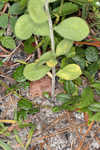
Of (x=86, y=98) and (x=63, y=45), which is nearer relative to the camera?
(x=63, y=45)

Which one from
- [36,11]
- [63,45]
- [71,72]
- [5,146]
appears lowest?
[5,146]

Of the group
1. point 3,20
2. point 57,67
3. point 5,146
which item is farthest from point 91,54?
point 5,146

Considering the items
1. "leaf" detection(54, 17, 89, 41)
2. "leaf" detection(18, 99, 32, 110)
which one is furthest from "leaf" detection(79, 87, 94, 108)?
"leaf" detection(54, 17, 89, 41)

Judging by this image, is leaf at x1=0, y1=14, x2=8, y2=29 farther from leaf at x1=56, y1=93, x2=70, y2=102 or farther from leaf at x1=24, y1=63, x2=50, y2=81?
leaf at x1=56, y1=93, x2=70, y2=102

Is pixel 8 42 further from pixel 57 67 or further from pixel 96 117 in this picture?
pixel 96 117

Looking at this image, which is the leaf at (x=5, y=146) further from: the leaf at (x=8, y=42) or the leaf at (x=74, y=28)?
the leaf at (x=74, y=28)

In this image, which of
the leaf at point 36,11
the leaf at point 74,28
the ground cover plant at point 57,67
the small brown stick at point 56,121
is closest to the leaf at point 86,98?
the ground cover plant at point 57,67

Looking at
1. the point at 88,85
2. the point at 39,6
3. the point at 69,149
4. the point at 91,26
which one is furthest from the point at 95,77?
the point at 39,6
